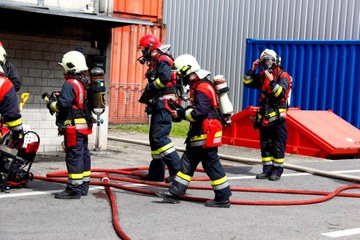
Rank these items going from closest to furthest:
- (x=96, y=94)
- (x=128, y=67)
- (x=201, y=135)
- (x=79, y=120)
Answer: (x=201, y=135)
(x=79, y=120)
(x=96, y=94)
(x=128, y=67)

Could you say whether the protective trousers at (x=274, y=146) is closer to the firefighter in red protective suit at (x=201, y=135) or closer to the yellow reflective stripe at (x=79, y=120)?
the firefighter in red protective suit at (x=201, y=135)

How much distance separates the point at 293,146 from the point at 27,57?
570 centimetres

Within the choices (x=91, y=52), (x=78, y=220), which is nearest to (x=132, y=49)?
(x=91, y=52)

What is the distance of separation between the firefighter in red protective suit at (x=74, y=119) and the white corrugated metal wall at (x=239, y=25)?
1183 centimetres

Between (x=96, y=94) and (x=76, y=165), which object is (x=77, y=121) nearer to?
(x=96, y=94)

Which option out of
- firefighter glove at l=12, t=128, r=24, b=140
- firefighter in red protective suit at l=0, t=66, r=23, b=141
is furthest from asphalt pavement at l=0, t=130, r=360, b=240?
firefighter in red protective suit at l=0, t=66, r=23, b=141

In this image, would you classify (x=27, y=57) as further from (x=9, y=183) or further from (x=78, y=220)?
(x=78, y=220)

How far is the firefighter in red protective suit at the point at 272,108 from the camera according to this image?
387 inches

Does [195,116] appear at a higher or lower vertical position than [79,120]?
higher

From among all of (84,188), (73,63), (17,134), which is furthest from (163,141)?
(17,134)

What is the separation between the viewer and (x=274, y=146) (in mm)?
10023

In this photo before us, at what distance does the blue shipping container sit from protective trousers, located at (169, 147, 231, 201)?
844 centimetres

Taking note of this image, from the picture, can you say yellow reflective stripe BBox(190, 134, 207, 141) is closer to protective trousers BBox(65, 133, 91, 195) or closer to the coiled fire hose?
the coiled fire hose

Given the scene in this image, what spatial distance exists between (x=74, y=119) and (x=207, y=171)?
5.77 ft
